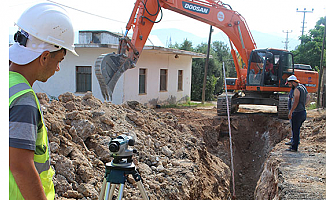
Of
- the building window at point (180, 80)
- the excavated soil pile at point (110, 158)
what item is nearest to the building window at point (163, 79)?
the building window at point (180, 80)

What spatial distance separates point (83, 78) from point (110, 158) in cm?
1077

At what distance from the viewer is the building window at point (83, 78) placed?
1460 centimetres

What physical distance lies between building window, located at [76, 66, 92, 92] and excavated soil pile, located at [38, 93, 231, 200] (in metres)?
7.01

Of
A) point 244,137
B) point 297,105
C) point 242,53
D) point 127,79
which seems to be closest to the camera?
point 297,105

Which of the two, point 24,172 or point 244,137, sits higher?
point 24,172

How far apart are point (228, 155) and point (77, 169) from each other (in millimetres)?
7147

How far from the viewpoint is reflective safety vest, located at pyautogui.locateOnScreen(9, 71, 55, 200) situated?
4.69 feet

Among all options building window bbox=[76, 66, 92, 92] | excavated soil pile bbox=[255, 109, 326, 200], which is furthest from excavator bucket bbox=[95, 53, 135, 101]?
building window bbox=[76, 66, 92, 92]

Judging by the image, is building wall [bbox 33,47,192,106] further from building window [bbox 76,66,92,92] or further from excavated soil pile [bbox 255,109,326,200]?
excavated soil pile [bbox 255,109,326,200]

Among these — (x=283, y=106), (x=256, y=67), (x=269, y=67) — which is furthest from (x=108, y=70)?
(x=283, y=106)

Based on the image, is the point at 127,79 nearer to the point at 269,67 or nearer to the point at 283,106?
the point at 269,67

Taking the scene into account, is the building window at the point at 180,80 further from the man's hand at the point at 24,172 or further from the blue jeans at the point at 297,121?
the man's hand at the point at 24,172

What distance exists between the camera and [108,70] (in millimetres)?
7238

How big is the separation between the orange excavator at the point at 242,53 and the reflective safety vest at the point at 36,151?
6846 mm
